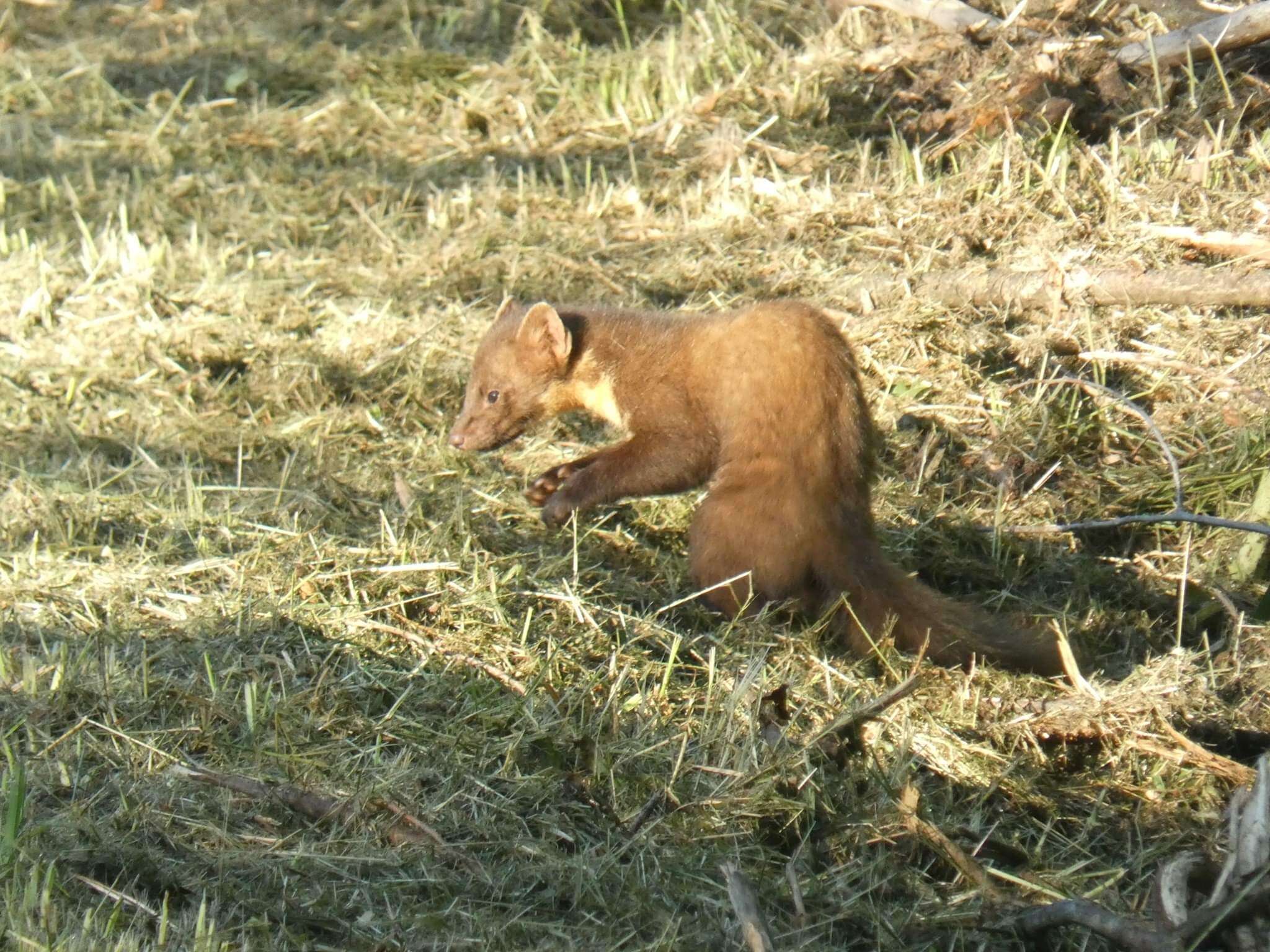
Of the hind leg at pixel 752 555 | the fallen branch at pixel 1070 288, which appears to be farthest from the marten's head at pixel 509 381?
the fallen branch at pixel 1070 288

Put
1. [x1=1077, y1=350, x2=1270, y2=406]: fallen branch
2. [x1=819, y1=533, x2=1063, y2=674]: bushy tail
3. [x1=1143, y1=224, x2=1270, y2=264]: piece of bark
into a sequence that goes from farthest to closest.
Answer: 1. [x1=1143, y1=224, x2=1270, y2=264]: piece of bark
2. [x1=1077, y1=350, x2=1270, y2=406]: fallen branch
3. [x1=819, y1=533, x2=1063, y2=674]: bushy tail

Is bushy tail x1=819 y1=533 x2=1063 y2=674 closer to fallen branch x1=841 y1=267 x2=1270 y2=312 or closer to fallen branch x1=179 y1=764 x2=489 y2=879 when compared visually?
fallen branch x1=179 y1=764 x2=489 y2=879

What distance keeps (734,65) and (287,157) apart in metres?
2.45

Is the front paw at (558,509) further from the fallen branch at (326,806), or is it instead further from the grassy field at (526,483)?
the fallen branch at (326,806)

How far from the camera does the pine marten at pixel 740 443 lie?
14.5ft

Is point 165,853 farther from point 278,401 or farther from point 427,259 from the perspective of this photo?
point 427,259

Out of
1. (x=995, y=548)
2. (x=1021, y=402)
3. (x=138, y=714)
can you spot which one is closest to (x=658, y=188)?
(x=1021, y=402)

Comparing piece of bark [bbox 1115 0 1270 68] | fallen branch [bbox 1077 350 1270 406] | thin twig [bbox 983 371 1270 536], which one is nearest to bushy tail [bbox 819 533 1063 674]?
thin twig [bbox 983 371 1270 536]

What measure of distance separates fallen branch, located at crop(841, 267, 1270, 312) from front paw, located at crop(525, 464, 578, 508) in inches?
58.2

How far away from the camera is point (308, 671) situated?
4176mm

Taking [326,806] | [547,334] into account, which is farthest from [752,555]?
[326,806]

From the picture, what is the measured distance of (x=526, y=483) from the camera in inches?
223

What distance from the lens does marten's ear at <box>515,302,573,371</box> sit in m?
5.33

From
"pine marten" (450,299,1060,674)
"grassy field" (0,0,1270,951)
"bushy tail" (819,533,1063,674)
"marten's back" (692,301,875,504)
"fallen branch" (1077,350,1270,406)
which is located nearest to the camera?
"grassy field" (0,0,1270,951)
